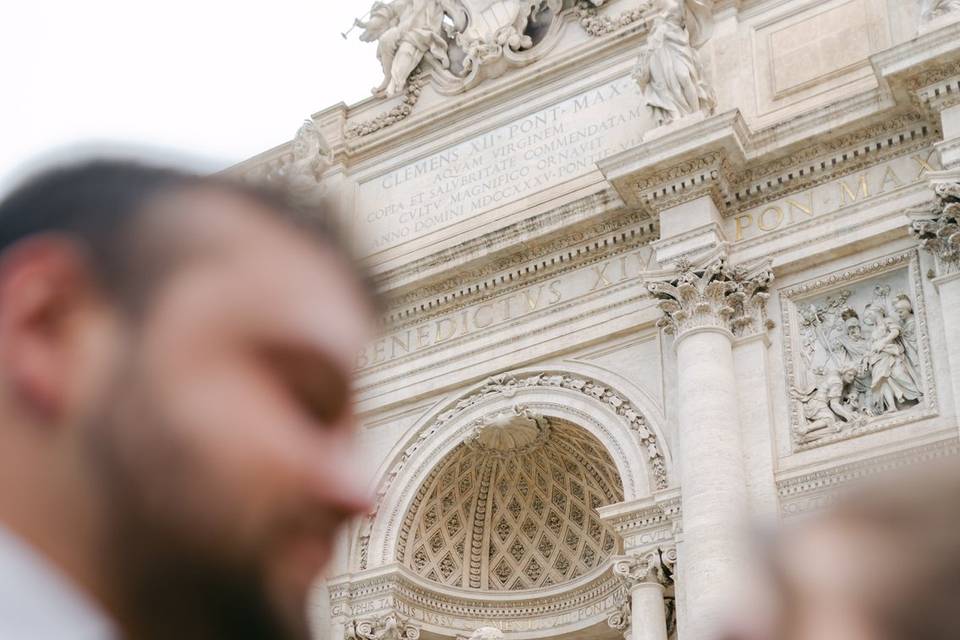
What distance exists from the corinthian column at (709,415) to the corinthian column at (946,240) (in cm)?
161

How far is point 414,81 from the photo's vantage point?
1775 centimetres

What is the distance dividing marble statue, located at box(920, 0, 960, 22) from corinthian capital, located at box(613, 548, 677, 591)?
5.81 meters

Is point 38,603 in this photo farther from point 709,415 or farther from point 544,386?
point 544,386

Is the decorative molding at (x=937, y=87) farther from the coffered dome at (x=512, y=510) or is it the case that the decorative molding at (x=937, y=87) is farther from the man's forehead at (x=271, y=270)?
the man's forehead at (x=271, y=270)

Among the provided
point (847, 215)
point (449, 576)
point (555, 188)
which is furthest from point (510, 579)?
point (847, 215)

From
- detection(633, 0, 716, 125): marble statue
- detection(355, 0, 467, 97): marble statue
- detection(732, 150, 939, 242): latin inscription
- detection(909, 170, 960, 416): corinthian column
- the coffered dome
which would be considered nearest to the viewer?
detection(909, 170, 960, 416): corinthian column

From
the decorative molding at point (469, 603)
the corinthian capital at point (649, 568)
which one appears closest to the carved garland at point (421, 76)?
the decorative molding at point (469, 603)

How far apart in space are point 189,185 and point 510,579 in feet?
48.6

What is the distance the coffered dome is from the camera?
1471cm

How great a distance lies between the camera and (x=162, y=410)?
0.86 metres

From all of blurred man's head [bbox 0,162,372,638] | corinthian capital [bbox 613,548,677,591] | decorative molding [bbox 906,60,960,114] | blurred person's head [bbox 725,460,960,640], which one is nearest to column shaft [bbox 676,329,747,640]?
corinthian capital [bbox 613,548,677,591]

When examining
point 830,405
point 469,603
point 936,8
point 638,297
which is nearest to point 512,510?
point 469,603

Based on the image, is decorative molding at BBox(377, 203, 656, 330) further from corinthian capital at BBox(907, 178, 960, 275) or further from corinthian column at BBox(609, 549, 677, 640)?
corinthian column at BBox(609, 549, 677, 640)

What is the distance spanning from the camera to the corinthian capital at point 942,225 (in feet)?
39.7
